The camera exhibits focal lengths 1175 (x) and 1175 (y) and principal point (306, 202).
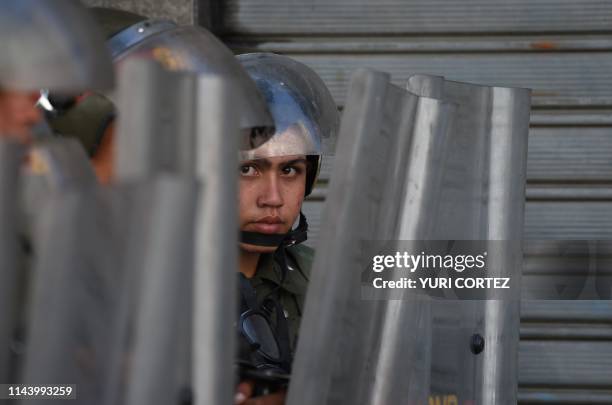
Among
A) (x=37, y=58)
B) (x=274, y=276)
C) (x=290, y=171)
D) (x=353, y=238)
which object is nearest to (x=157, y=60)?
(x=353, y=238)

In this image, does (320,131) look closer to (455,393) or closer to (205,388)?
(455,393)

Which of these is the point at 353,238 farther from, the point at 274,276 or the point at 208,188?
the point at 274,276

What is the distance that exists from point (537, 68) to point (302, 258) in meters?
2.26

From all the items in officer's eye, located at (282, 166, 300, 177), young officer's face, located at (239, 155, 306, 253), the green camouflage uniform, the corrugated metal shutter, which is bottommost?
the green camouflage uniform

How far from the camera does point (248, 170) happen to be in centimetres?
329

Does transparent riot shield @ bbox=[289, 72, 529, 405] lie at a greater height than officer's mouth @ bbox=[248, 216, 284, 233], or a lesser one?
lesser

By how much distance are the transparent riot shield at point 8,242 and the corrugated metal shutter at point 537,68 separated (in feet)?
13.6

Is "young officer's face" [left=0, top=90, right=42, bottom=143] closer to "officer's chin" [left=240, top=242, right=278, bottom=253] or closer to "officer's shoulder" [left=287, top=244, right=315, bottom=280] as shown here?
"officer's chin" [left=240, top=242, right=278, bottom=253]

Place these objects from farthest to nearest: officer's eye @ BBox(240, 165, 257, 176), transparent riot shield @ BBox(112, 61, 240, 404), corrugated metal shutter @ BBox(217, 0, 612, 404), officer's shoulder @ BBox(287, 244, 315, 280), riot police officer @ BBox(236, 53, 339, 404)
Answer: corrugated metal shutter @ BBox(217, 0, 612, 404)
officer's shoulder @ BBox(287, 244, 315, 280)
officer's eye @ BBox(240, 165, 257, 176)
riot police officer @ BBox(236, 53, 339, 404)
transparent riot shield @ BBox(112, 61, 240, 404)

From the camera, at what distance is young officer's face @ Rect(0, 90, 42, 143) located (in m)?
1.38

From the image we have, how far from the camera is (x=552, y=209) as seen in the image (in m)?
Result: 5.56

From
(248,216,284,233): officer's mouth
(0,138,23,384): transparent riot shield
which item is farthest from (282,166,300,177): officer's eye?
(0,138,23,384): transparent riot shield

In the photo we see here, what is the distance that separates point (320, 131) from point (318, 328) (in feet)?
4.76

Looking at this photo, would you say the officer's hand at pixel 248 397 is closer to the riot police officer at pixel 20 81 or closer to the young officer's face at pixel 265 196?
the riot police officer at pixel 20 81
